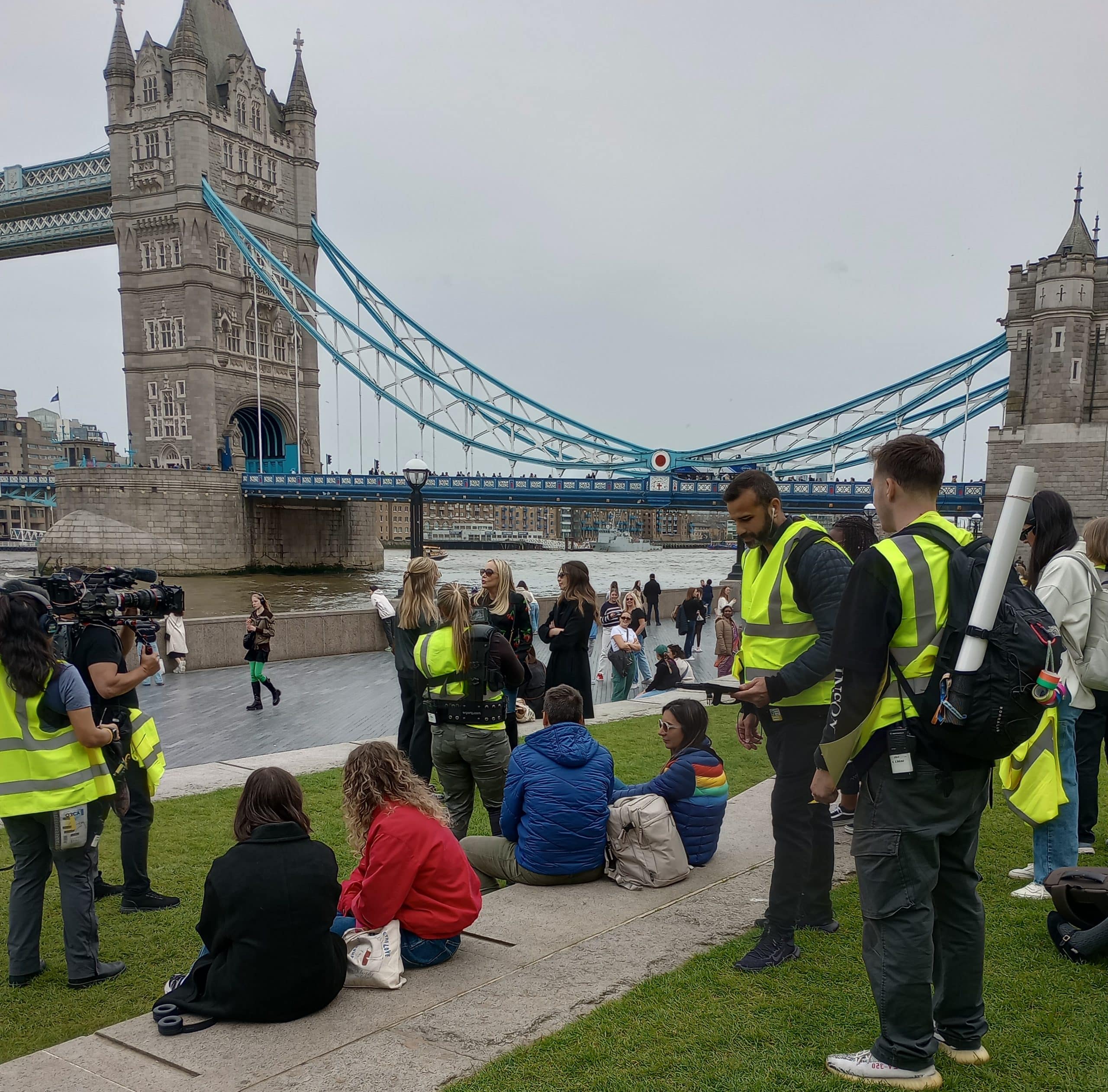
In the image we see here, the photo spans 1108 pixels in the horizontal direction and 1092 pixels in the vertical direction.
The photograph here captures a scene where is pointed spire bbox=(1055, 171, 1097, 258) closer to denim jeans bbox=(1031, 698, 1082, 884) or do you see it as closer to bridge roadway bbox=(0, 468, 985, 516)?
bridge roadway bbox=(0, 468, 985, 516)

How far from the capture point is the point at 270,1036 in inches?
117

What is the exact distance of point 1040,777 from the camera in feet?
13.0

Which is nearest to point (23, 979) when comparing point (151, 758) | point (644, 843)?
point (151, 758)

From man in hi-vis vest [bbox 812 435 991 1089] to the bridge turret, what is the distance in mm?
63305

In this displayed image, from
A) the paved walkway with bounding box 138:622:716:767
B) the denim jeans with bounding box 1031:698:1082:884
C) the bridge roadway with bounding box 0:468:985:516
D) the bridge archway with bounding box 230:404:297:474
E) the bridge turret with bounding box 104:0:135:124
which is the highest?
the bridge turret with bounding box 104:0:135:124

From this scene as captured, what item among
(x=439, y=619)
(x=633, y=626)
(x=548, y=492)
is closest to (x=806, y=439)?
(x=548, y=492)

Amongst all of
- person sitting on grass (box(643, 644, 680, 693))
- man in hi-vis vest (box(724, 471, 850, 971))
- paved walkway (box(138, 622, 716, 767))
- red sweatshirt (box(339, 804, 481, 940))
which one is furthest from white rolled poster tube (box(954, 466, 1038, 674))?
person sitting on grass (box(643, 644, 680, 693))

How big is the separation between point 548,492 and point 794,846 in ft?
155

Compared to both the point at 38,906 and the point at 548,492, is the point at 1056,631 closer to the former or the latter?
the point at 38,906

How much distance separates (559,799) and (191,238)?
5614 cm

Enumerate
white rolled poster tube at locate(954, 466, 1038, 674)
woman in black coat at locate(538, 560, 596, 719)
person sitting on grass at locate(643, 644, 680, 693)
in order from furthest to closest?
person sitting on grass at locate(643, 644, 680, 693) → woman in black coat at locate(538, 560, 596, 719) → white rolled poster tube at locate(954, 466, 1038, 674)

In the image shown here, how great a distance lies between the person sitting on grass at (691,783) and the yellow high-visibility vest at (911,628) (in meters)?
1.69

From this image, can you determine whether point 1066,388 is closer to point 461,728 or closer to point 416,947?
point 461,728

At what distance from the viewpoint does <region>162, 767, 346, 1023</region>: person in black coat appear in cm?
302
